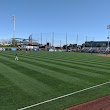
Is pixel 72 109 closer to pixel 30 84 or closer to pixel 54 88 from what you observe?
pixel 54 88

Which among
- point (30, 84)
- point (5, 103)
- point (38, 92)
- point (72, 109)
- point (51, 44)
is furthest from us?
point (51, 44)

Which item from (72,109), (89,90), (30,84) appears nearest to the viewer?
(72,109)

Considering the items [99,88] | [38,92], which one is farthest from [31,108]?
[99,88]

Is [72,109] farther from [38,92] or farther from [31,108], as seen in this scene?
[38,92]

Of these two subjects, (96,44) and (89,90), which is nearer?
(89,90)

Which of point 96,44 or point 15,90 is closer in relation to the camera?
point 15,90

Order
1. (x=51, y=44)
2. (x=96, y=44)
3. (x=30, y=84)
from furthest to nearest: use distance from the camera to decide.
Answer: (x=96, y=44), (x=51, y=44), (x=30, y=84)

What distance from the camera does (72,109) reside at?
7.00 meters

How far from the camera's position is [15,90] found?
9.28 meters

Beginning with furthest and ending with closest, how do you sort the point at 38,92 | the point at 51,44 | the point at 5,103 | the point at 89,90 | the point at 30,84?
the point at 51,44, the point at 30,84, the point at 89,90, the point at 38,92, the point at 5,103

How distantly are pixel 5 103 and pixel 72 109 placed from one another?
8.24ft

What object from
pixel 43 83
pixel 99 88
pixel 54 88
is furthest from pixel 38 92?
pixel 99 88

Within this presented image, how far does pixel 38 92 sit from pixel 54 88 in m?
1.08

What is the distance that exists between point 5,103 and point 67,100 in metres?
2.41
